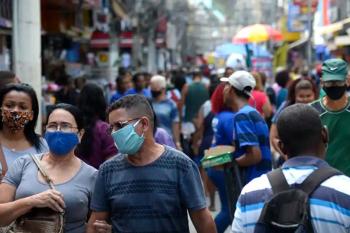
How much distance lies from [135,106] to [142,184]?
0.44 metres

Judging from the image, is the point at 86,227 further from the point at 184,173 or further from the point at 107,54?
the point at 107,54

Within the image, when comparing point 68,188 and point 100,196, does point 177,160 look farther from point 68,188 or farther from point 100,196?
point 68,188

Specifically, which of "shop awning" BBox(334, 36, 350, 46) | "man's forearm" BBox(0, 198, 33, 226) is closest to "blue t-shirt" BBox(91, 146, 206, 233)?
"man's forearm" BBox(0, 198, 33, 226)

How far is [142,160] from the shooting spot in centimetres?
430

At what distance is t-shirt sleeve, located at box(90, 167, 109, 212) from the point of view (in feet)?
14.2

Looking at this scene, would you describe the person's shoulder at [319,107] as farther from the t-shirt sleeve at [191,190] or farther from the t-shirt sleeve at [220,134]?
the t-shirt sleeve at [191,190]

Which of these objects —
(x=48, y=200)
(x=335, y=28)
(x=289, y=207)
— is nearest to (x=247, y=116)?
(x=48, y=200)

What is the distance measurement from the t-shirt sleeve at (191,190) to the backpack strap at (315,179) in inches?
37.3

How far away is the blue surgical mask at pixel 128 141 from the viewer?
420 cm

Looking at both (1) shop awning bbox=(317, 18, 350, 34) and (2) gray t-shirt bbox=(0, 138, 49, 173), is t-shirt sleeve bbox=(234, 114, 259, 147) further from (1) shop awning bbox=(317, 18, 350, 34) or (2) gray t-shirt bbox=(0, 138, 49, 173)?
(1) shop awning bbox=(317, 18, 350, 34)

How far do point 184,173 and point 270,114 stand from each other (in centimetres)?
691

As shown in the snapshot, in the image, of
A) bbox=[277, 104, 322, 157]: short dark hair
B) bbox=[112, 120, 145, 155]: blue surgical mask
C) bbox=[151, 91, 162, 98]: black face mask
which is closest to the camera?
bbox=[277, 104, 322, 157]: short dark hair

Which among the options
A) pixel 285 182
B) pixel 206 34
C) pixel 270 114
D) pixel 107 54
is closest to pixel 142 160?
pixel 285 182

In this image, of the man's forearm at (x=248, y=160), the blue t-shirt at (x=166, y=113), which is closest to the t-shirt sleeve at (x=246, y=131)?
the man's forearm at (x=248, y=160)
